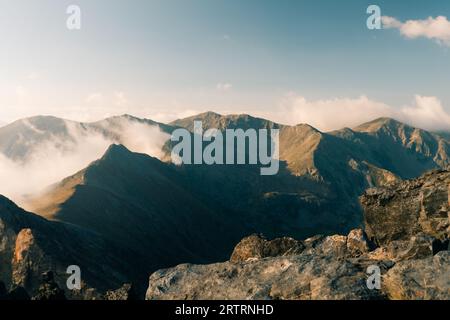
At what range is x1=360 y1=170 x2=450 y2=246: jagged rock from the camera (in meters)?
35.6

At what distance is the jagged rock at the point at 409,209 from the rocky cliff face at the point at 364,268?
8 cm

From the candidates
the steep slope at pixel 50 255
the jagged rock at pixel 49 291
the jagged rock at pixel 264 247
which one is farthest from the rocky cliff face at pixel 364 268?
the steep slope at pixel 50 255

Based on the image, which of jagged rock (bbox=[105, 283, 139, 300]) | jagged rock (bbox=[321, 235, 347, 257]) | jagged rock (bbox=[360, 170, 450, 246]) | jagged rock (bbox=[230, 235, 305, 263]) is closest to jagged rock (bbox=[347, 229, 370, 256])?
jagged rock (bbox=[321, 235, 347, 257])

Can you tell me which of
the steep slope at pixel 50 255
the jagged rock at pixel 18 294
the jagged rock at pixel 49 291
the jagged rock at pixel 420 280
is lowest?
the steep slope at pixel 50 255

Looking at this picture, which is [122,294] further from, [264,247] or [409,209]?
[409,209]

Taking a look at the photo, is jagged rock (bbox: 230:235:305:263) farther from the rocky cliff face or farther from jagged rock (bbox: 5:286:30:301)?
jagged rock (bbox: 5:286:30:301)

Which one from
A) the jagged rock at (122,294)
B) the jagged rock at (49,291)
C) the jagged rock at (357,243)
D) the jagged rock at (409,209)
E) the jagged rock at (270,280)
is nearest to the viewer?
the jagged rock at (270,280)

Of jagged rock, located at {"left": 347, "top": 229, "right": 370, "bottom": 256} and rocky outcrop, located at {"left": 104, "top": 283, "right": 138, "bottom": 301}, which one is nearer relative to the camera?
rocky outcrop, located at {"left": 104, "top": 283, "right": 138, "bottom": 301}

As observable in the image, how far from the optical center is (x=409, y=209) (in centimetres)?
3791

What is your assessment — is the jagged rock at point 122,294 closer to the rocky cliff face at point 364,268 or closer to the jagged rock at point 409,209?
the rocky cliff face at point 364,268

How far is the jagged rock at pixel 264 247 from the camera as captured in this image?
142 feet

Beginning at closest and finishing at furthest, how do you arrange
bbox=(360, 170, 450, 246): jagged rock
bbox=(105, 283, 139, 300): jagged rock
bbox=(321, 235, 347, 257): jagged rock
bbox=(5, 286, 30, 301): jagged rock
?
bbox=(105, 283, 139, 300): jagged rock
bbox=(360, 170, 450, 246): jagged rock
bbox=(321, 235, 347, 257): jagged rock
bbox=(5, 286, 30, 301): jagged rock

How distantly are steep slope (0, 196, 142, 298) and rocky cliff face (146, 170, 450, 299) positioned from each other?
61.6 m
